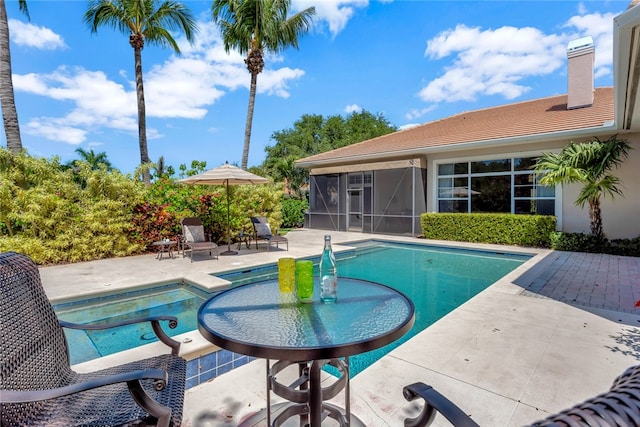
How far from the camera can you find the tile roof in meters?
9.55

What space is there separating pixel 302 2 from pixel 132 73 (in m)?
7.91

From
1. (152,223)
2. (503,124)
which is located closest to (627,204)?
(503,124)

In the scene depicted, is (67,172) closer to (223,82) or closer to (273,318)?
(273,318)

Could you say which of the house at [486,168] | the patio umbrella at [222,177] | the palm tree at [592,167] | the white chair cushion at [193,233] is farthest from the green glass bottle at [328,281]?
the palm tree at [592,167]

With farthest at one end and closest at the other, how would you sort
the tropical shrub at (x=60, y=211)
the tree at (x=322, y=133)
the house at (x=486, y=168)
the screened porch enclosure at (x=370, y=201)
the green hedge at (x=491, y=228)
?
the tree at (x=322, y=133) < the screened porch enclosure at (x=370, y=201) < the green hedge at (x=491, y=228) < the house at (x=486, y=168) < the tropical shrub at (x=60, y=211)

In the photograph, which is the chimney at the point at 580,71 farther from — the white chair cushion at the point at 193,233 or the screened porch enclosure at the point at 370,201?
the white chair cushion at the point at 193,233

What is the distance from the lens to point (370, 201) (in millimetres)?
13414

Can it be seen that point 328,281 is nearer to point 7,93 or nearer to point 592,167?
point 592,167

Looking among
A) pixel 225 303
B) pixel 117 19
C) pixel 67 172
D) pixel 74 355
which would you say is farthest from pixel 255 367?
pixel 117 19

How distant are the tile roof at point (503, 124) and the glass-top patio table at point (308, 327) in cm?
976

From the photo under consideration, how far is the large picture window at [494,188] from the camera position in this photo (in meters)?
10.1

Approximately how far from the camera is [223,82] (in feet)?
72.4

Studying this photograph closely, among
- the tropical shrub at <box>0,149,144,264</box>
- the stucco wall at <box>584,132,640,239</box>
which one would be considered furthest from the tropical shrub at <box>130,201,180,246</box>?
the stucco wall at <box>584,132,640,239</box>

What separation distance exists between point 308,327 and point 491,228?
10153mm
